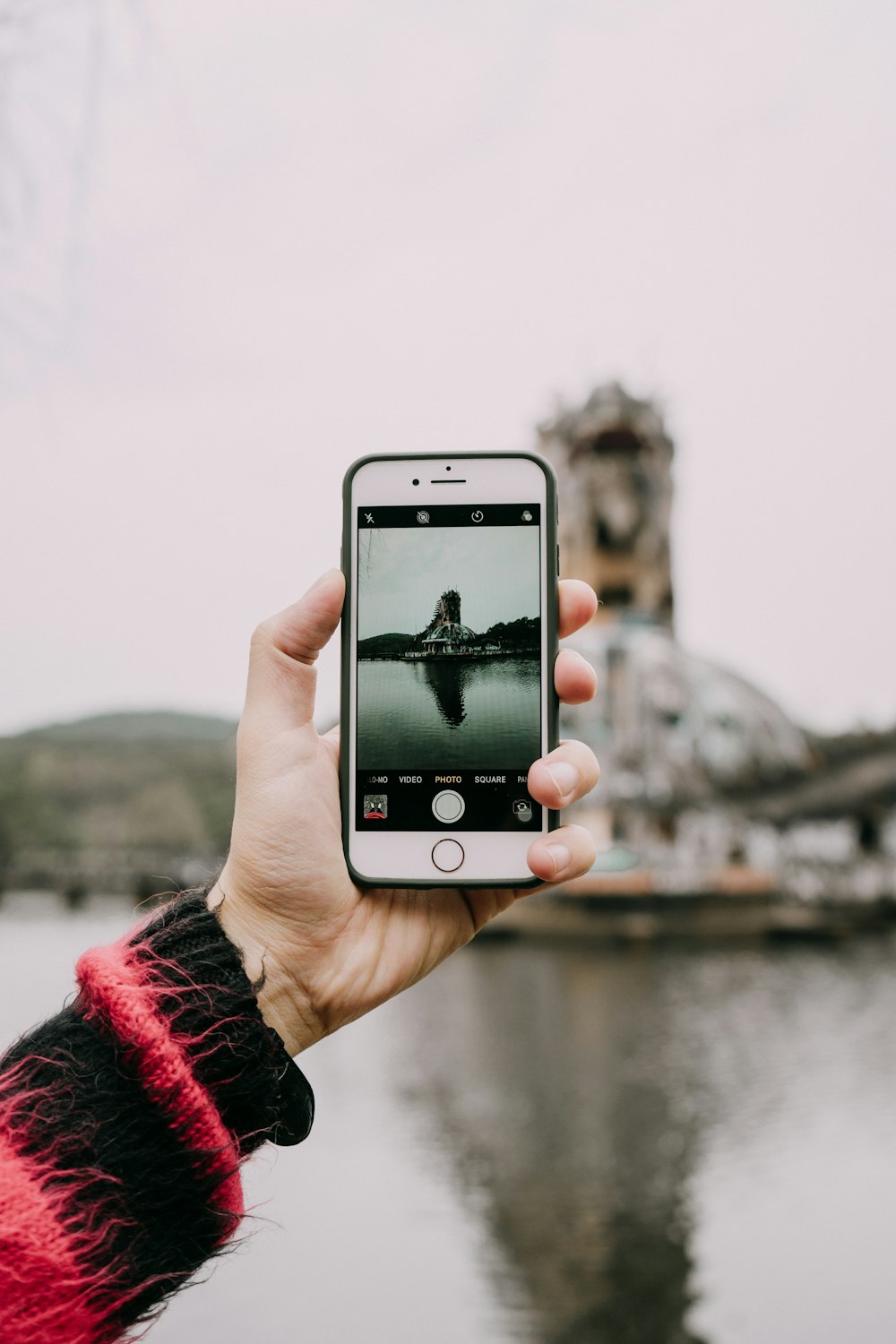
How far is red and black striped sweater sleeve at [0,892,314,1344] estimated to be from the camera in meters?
1.07

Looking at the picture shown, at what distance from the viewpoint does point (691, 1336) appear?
520 centimetres

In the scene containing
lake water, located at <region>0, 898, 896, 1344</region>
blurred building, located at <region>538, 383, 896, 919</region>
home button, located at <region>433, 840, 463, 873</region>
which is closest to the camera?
home button, located at <region>433, 840, 463, 873</region>

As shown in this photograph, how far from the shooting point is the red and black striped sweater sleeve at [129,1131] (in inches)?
42.1

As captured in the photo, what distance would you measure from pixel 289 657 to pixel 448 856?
14.0 inches

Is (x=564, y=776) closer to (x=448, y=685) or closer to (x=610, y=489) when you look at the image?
(x=448, y=685)

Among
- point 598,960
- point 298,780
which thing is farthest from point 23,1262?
point 598,960

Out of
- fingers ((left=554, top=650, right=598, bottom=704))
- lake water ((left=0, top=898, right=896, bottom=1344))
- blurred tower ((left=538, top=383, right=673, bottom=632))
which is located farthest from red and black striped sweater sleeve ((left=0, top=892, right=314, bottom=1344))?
blurred tower ((left=538, top=383, right=673, bottom=632))

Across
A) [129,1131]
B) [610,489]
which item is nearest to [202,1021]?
[129,1131]

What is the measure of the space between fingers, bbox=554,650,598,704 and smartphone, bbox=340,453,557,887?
15mm

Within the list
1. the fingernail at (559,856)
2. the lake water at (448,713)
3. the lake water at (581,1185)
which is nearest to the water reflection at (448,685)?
the lake water at (448,713)

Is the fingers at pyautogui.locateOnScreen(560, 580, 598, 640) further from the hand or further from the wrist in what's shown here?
the wrist

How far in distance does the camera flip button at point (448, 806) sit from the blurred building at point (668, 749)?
47.5ft

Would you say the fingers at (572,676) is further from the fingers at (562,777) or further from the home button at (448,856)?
the home button at (448,856)

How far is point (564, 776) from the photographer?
60.4 inches
